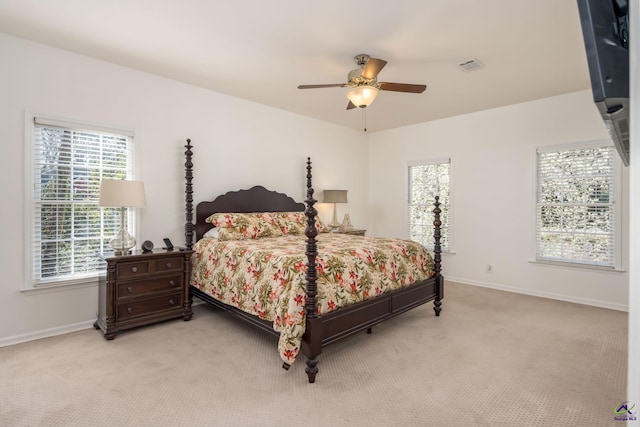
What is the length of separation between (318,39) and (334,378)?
275 cm

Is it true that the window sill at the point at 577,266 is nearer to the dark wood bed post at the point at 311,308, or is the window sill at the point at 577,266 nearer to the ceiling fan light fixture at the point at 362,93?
the ceiling fan light fixture at the point at 362,93

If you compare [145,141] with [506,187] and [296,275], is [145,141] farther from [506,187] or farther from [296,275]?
[506,187]

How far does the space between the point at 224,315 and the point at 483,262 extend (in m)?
3.83

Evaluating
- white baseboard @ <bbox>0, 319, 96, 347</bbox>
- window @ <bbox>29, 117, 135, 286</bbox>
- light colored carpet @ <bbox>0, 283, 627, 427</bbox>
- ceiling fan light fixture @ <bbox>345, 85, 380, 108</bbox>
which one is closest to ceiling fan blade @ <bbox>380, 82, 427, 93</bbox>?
ceiling fan light fixture @ <bbox>345, 85, 380, 108</bbox>

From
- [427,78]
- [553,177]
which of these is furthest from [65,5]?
[553,177]

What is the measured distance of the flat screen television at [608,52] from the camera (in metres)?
0.78

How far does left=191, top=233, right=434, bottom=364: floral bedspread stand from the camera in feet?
8.10

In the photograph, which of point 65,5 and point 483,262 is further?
point 483,262

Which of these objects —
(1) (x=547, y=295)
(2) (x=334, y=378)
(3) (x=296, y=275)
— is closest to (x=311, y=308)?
(3) (x=296, y=275)

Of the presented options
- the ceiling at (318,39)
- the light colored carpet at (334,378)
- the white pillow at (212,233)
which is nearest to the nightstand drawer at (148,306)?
the light colored carpet at (334,378)

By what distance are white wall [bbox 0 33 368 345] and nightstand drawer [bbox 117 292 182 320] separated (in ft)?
1.73

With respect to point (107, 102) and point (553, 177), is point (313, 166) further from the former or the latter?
point (553, 177)

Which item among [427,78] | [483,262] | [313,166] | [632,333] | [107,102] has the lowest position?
[483,262]

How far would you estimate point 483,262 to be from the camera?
5145 millimetres
